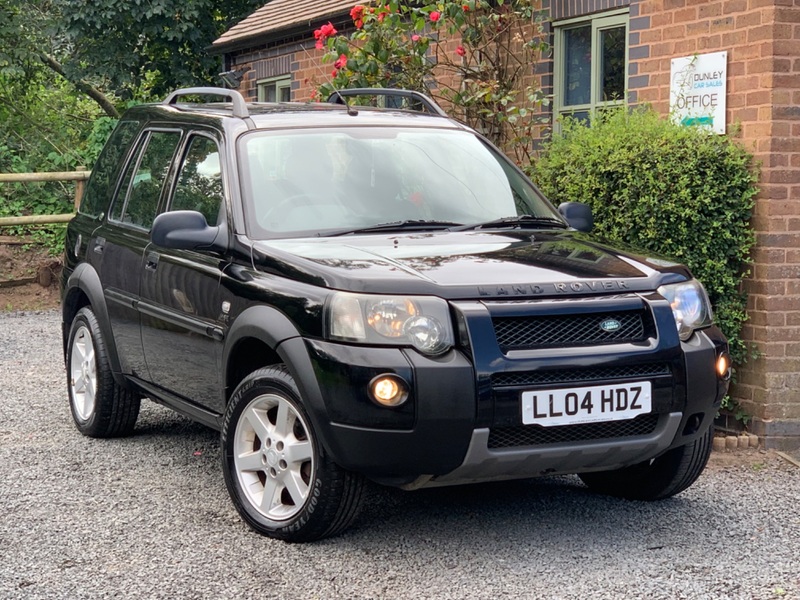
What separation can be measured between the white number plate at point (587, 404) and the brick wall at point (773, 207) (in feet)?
8.70

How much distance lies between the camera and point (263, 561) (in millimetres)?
4699

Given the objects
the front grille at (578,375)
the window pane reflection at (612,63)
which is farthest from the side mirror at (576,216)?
the window pane reflection at (612,63)

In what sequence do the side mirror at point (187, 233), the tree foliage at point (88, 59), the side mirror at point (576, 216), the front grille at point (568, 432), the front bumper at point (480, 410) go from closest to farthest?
the front bumper at point (480, 410) → the front grille at point (568, 432) → the side mirror at point (187, 233) → the side mirror at point (576, 216) → the tree foliage at point (88, 59)

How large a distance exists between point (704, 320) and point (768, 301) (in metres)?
2.17

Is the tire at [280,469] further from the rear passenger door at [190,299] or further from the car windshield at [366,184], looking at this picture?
the car windshield at [366,184]

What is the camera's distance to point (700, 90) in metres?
7.55

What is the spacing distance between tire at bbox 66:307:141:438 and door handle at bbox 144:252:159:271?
0.80 metres

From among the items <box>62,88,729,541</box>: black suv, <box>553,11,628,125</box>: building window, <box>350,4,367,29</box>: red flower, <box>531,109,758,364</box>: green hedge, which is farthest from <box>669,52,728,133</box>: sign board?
<box>350,4,367,29</box>: red flower

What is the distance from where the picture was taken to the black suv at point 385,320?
4.44 meters

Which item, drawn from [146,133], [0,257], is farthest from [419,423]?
[0,257]

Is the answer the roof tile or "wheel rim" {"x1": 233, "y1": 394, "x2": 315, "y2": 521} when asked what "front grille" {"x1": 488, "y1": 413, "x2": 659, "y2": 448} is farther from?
the roof tile

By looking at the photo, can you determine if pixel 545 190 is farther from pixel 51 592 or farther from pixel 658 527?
pixel 51 592

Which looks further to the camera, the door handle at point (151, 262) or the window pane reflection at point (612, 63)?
the window pane reflection at point (612, 63)

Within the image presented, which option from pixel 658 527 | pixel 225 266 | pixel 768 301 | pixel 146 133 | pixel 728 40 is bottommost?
pixel 658 527
